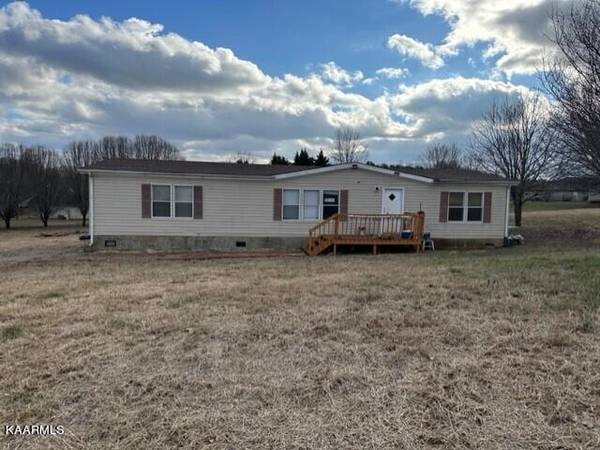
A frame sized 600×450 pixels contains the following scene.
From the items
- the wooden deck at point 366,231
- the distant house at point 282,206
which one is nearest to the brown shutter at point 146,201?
the distant house at point 282,206

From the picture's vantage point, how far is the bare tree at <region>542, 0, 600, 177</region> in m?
8.72

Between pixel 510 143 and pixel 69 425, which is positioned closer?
pixel 69 425

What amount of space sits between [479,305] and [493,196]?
36.0ft

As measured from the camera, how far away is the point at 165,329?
434 cm

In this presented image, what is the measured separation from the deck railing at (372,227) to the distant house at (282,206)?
3 centimetres

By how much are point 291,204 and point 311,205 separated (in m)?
0.70

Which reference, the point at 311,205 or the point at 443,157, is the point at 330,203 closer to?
the point at 311,205

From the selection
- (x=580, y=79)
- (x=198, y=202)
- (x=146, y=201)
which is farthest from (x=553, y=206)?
(x=146, y=201)

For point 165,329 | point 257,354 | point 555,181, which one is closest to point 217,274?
point 165,329

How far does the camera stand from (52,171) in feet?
103

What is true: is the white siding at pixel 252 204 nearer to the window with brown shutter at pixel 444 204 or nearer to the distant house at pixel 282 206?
the distant house at pixel 282 206

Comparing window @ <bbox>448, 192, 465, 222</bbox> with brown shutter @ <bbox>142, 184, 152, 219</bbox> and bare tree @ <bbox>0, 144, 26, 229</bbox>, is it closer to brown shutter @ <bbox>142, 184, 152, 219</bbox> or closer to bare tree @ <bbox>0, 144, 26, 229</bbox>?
brown shutter @ <bbox>142, 184, 152, 219</bbox>

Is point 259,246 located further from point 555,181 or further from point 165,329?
point 555,181

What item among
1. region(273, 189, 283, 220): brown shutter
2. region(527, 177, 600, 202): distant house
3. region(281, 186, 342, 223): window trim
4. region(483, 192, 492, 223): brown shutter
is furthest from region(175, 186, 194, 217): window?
region(527, 177, 600, 202): distant house
